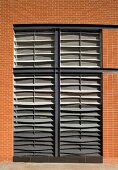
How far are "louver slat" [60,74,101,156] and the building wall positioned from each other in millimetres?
319

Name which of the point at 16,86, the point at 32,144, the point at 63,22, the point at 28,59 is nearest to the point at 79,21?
the point at 63,22

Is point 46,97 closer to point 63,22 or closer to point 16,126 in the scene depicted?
point 16,126

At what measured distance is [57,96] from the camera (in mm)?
9984

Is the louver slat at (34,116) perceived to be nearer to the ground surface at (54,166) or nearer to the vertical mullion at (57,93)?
the vertical mullion at (57,93)

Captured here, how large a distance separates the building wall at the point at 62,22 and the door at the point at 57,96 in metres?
0.23

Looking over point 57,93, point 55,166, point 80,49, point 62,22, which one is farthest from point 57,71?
point 55,166

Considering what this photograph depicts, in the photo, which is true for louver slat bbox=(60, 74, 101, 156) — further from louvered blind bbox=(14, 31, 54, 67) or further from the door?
louvered blind bbox=(14, 31, 54, 67)

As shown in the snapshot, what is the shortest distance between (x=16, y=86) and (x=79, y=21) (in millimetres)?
2896

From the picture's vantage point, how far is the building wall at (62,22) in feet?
32.6

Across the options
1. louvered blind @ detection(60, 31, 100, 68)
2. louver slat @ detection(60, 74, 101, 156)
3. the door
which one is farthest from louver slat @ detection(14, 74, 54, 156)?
louvered blind @ detection(60, 31, 100, 68)

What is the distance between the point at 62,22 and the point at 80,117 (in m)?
3.08

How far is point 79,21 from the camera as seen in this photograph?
998 cm

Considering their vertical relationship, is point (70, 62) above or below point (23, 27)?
below

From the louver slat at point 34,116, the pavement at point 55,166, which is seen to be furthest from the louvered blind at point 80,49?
the pavement at point 55,166
